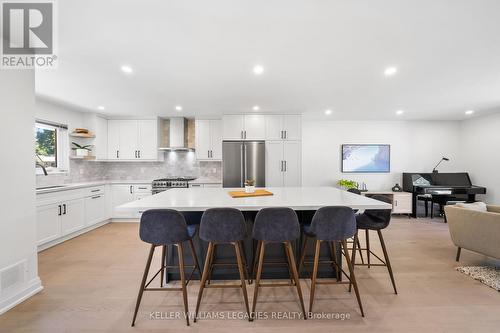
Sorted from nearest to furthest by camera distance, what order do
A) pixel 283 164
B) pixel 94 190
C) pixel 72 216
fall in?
pixel 72 216 < pixel 94 190 < pixel 283 164

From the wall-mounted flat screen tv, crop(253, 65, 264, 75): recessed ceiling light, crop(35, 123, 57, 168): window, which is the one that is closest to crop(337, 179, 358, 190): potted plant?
the wall-mounted flat screen tv

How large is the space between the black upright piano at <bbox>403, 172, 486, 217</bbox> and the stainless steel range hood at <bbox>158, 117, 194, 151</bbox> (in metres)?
5.48

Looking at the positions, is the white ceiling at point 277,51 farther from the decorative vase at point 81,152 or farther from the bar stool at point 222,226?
the bar stool at point 222,226

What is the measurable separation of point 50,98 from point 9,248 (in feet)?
9.69

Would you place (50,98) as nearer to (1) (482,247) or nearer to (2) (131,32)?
(2) (131,32)

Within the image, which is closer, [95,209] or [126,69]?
[126,69]

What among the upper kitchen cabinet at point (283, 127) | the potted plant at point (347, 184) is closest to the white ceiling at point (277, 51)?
the upper kitchen cabinet at point (283, 127)

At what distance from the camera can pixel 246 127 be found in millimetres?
4801

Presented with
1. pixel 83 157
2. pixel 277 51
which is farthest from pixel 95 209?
pixel 277 51

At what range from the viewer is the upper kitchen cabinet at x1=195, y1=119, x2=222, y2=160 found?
521cm

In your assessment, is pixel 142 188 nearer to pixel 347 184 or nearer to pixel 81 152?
pixel 81 152

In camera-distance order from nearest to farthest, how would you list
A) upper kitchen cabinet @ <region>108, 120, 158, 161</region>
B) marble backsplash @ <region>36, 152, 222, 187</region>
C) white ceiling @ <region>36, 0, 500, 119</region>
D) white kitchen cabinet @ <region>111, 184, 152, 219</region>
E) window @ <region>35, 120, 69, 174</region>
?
white ceiling @ <region>36, 0, 500, 119</region> → window @ <region>35, 120, 69, 174</region> → white kitchen cabinet @ <region>111, 184, 152, 219</region> → upper kitchen cabinet @ <region>108, 120, 158, 161</region> → marble backsplash @ <region>36, 152, 222, 187</region>

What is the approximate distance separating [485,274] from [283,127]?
3.70 meters

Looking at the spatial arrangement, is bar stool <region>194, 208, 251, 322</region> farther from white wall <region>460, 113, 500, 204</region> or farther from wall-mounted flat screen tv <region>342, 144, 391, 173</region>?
white wall <region>460, 113, 500, 204</region>
